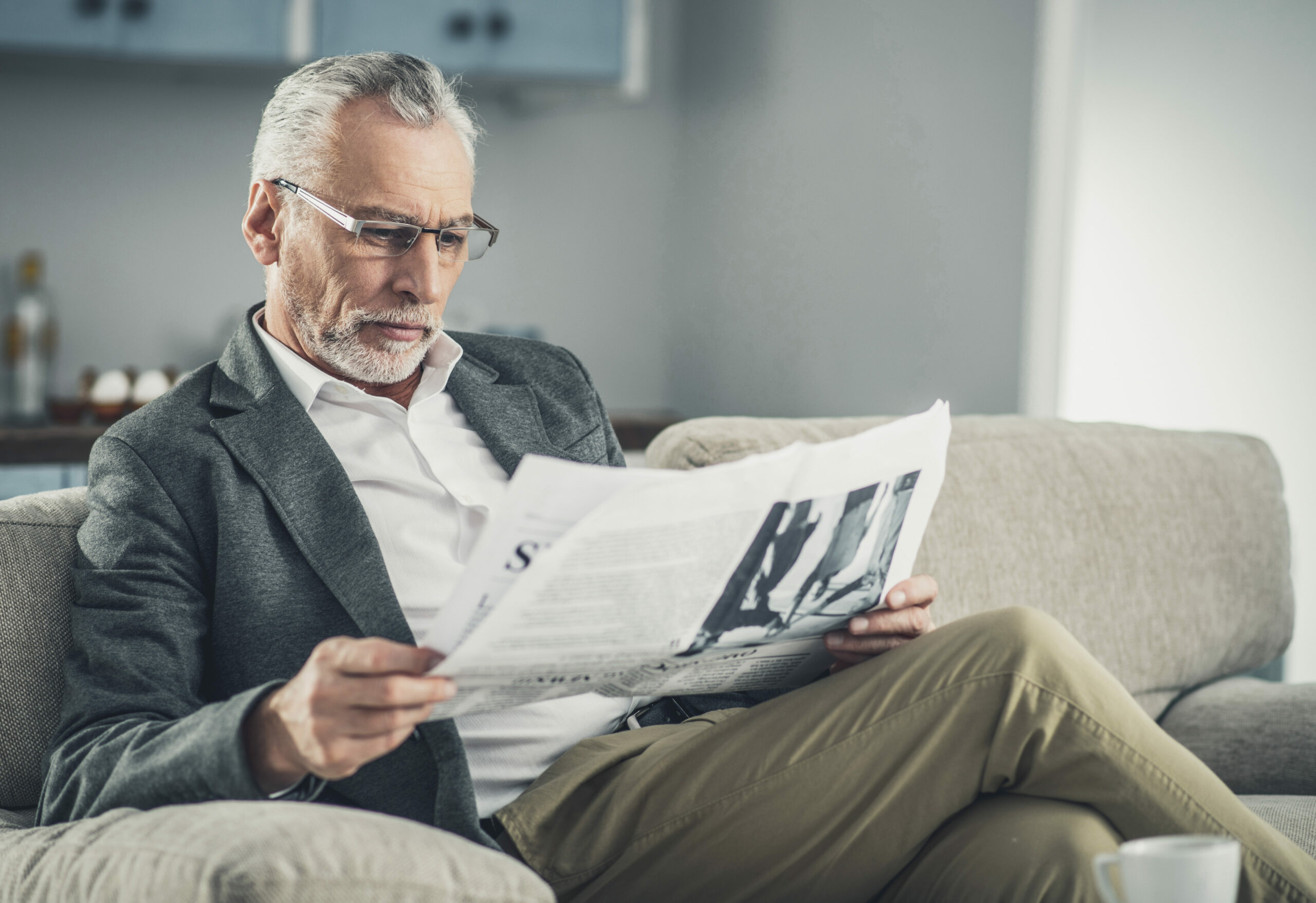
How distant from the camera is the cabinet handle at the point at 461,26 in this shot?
2799 millimetres

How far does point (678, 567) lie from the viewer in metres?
0.79

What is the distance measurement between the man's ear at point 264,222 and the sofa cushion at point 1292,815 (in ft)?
3.85

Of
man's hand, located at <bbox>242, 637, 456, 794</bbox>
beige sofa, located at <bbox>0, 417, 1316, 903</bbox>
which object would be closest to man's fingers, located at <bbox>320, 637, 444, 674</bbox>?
man's hand, located at <bbox>242, 637, 456, 794</bbox>

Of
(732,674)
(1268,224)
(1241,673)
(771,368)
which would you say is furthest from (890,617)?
(771,368)

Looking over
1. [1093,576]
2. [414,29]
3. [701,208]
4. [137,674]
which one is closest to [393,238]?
[137,674]

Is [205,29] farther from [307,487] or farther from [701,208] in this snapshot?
[307,487]

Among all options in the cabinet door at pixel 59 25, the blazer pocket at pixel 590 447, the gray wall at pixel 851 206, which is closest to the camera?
the blazer pocket at pixel 590 447

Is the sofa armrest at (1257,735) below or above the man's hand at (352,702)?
below

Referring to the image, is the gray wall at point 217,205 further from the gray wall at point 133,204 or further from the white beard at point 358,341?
the white beard at point 358,341

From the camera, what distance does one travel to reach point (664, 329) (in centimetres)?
340

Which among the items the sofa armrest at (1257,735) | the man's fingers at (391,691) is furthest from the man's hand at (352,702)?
the sofa armrest at (1257,735)

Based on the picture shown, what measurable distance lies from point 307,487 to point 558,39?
81.2 inches

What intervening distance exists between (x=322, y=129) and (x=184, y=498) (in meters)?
0.40

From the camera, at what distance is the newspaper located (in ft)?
2.35
